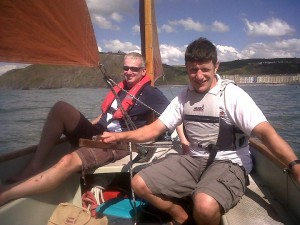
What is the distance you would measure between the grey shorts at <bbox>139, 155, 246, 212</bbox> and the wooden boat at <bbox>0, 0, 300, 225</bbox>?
15cm

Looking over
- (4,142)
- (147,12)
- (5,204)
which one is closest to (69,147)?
(5,204)

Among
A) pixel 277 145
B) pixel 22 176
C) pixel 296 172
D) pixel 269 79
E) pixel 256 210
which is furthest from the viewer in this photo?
pixel 269 79

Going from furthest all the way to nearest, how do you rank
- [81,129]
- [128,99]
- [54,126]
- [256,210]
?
[128,99] < [81,129] < [54,126] < [256,210]

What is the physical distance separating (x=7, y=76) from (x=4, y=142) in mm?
103112

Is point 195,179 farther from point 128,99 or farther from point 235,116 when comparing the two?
point 128,99

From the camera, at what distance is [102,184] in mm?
3168

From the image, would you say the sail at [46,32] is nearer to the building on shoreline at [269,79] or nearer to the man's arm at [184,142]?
the man's arm at [184,142]

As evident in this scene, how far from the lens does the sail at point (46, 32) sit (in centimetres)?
181

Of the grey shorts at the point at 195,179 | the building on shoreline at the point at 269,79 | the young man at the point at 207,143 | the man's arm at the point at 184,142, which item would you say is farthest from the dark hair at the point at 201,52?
the building on shoreline at the point at 269,79

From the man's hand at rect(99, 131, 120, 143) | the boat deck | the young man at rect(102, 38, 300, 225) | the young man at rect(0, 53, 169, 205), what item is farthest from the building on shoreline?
the man's hand at rect(99, 131, 120, 143)

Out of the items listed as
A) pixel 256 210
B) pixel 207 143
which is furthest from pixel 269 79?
pixel 256 210

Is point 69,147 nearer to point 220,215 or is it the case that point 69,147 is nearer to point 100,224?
point 100,224

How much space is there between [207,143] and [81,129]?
130 centimetres

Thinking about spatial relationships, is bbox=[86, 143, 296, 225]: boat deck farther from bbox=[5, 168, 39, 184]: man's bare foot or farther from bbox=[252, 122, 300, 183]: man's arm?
bbox=[5, 168, 39, 184]: man's bare foot
